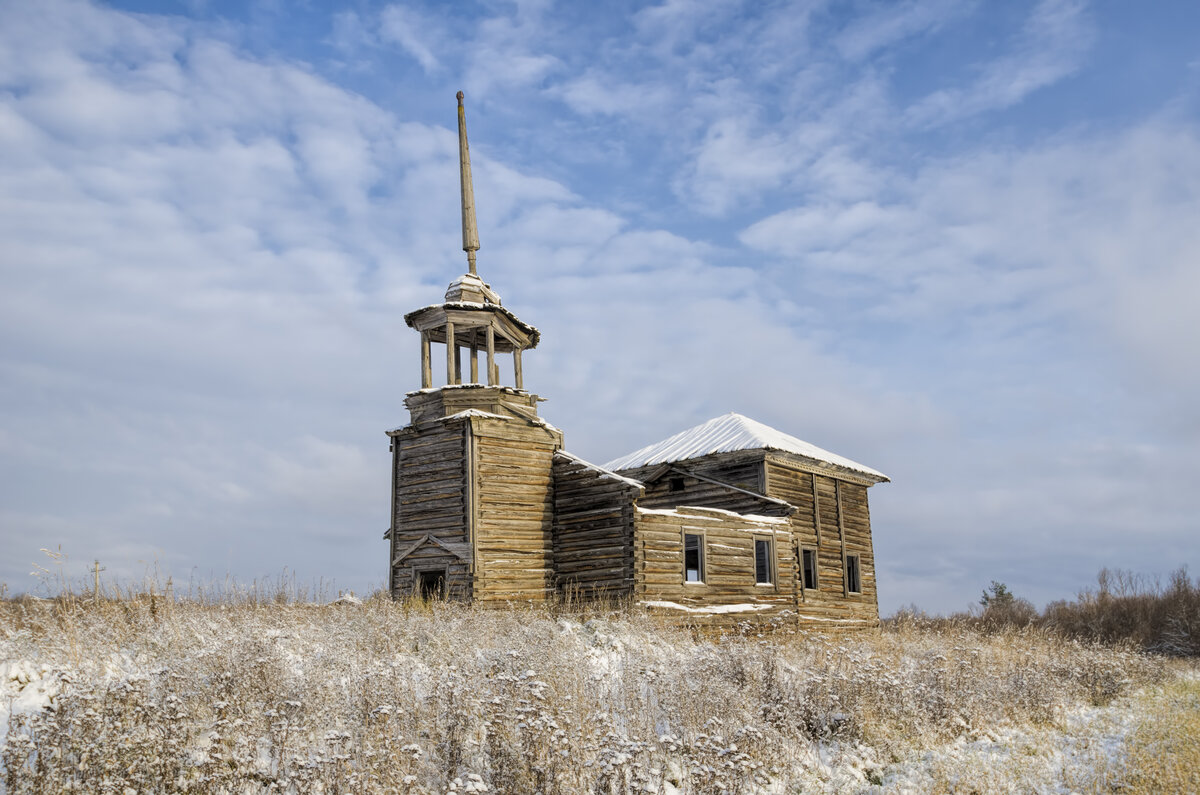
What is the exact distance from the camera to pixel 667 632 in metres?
17.6

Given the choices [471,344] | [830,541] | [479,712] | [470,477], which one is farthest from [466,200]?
[479,712]

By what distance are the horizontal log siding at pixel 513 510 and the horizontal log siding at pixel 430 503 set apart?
0.46m

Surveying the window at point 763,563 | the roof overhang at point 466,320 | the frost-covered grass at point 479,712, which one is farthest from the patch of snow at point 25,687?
the window at point 763,563

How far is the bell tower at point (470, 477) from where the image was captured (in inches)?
819

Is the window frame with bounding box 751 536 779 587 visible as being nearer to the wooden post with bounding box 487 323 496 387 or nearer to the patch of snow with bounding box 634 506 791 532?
the patch of snow with bounding box 634 506 791 532

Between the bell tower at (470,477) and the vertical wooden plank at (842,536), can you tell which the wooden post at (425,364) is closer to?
the bell tower at (470,477)

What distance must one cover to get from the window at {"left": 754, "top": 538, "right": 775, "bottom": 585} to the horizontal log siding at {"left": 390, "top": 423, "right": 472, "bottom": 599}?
8.35m

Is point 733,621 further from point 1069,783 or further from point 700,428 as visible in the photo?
point 1069,783

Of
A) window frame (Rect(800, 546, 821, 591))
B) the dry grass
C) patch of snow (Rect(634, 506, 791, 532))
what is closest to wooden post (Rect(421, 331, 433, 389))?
patch of snow (Rect(634, 506, 791, 532))

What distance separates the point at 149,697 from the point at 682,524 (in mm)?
14559

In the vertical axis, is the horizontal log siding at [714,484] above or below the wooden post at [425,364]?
below

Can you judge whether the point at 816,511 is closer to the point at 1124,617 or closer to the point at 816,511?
the point at 816,511

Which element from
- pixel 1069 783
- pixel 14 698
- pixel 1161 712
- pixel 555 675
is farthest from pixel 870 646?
pixel 14 698

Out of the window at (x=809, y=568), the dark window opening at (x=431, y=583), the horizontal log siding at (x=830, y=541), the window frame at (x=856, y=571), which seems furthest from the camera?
the window frame at (x=856, y=571)
